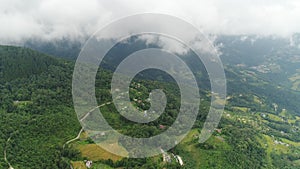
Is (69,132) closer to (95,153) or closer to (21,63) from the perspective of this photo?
(95,153)

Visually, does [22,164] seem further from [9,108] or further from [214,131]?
[214,131]

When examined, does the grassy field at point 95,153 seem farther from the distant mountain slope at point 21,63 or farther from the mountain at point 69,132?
the distant mountain slope at point 21,63

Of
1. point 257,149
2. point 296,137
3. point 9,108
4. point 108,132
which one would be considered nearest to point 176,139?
point 108,132

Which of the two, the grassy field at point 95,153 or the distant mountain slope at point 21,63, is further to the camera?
the distant mountain slope at point 21,63

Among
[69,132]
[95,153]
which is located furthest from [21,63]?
[95,153]

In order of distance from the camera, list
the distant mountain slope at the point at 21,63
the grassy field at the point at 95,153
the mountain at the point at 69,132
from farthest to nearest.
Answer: the distant mountain slope at the point at 21,63 < the grassy field at the point at 95,153 < the mountain at the point at 69,132

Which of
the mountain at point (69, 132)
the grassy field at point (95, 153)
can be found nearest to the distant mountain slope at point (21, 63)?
the mountain at point (69, 132)

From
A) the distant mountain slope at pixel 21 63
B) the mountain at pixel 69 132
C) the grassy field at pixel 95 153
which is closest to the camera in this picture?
the mountain at pixel 69 132

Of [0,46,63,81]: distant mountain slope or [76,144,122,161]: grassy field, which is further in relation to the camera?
[0,46,63,81]: distant mountain slope

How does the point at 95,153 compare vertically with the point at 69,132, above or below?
below

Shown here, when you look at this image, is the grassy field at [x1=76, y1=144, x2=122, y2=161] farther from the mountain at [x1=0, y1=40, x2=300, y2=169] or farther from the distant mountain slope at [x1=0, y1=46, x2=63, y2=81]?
the distant mountain slope at [x1=0, y1=46, x2=63, y2=81]

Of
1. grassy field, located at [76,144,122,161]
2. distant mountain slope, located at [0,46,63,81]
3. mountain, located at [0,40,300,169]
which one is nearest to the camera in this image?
mountain, located at [0,40,300,169]

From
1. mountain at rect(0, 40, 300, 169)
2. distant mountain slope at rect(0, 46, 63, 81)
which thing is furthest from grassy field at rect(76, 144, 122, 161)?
distant mountain slope at rect(0, 46, 63, 81)
